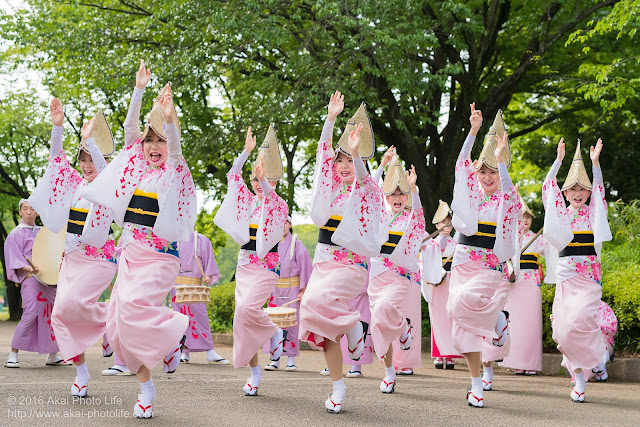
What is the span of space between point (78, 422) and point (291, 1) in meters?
10.5

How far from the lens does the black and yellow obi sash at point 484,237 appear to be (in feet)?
22.8

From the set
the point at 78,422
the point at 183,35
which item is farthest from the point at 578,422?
the point at 183,35

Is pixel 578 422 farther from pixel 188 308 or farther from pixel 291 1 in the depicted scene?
pixel 291 1

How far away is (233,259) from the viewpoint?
4547 cm

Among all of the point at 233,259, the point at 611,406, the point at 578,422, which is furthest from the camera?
the point at 233,259

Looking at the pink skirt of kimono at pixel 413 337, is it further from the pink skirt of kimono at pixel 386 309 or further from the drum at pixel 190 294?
the drum at pixel 190 294

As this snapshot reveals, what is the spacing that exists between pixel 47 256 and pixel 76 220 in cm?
253

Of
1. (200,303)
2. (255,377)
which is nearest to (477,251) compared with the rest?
(255,377)

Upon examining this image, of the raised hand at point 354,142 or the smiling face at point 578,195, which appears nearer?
the raised hand at point 354,142

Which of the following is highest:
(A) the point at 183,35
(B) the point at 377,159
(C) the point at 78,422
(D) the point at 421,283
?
(A) the point at 183,35

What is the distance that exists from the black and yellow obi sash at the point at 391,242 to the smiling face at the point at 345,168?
1.68 metres

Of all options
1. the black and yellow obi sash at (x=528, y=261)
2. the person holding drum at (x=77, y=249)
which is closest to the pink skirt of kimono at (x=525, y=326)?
the black and yellow obi sash at (x=528, y=261)

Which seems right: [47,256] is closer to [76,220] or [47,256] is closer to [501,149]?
Result: [76,220]

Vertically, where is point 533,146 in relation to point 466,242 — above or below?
above
